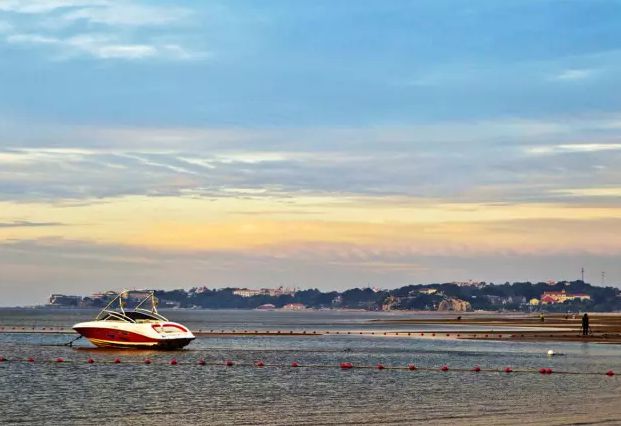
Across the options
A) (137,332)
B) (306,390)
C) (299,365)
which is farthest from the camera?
(137,332)

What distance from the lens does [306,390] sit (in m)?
48.2

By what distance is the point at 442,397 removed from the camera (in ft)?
146

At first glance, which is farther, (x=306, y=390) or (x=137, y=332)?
(x=137, y=332)

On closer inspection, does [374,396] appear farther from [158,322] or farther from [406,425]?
[158,322]

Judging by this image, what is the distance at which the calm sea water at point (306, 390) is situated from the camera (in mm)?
37562

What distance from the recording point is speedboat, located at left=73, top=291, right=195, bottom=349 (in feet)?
247

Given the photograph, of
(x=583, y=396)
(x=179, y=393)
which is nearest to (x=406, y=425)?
(x=583, y=396)

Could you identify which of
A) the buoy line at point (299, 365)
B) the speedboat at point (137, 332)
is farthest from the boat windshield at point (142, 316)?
the buoy line at point (299, 365)

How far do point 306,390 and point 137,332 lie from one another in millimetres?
30108

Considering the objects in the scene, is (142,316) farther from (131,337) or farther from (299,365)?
(299,365)

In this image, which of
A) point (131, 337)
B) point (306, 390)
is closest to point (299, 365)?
point (306, 390)

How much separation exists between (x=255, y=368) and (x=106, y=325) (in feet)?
64.3

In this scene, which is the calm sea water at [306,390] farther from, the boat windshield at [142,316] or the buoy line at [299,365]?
the boat windshield at [142,316]

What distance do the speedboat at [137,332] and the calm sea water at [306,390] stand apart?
862mm
